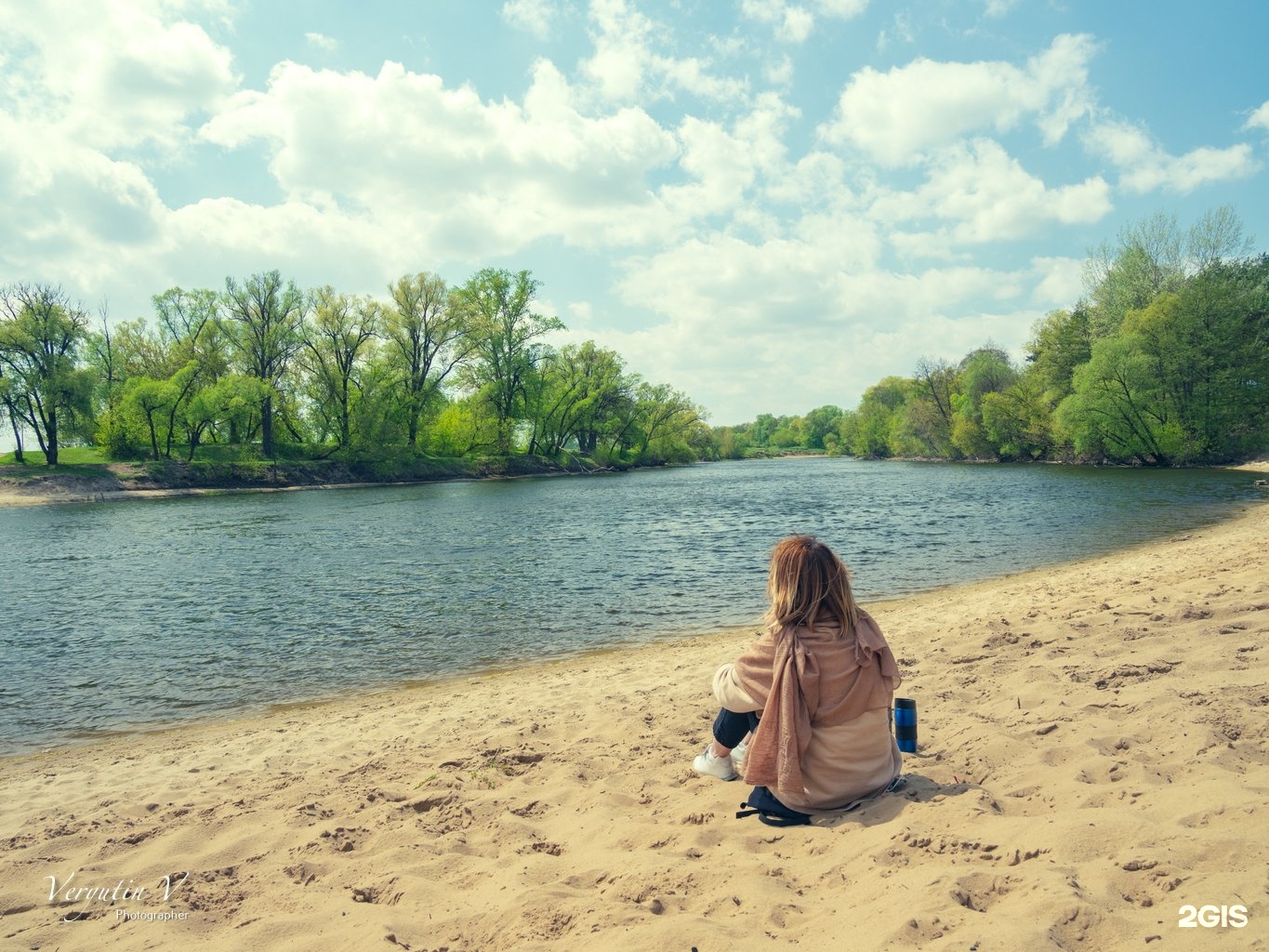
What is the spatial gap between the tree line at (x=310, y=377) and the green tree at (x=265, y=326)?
12 cm

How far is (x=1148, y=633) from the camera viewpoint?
25.3 feet

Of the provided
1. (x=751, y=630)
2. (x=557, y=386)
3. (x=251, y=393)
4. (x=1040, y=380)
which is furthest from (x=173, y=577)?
(x=1040, y=380)

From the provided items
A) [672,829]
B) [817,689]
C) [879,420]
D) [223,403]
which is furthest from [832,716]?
[879,420]

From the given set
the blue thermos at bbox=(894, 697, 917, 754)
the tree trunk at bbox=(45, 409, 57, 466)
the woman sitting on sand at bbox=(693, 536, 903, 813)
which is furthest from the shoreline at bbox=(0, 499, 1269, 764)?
the tree trunk at bbox=(45, 409, 57, 466)

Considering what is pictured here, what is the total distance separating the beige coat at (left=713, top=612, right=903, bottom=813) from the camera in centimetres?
439

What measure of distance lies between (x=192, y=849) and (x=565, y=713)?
3751 mm

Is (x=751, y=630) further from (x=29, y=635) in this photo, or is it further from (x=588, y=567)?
(x=29, y=635)

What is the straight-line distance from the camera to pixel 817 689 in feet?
14.5

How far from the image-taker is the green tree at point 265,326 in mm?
64250

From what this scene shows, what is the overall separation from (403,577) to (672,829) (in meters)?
15.9

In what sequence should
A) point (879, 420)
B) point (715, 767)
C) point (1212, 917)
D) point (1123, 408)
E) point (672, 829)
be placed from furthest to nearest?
1. point (879, 420)
2. point (1123, 408)
3. point (715, 767)
4. point (672, 829)
5. point (1212, 917)

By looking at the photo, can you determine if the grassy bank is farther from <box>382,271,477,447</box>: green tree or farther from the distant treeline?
the distant treeline

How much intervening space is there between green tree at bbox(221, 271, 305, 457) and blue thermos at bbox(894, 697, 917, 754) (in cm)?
6809

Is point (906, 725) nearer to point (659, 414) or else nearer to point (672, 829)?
point (672, 829)
